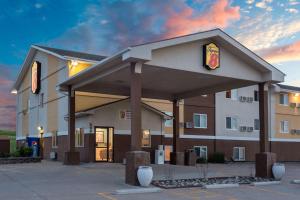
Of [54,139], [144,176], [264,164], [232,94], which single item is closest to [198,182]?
[144,176]

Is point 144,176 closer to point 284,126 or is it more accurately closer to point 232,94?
point 232,94

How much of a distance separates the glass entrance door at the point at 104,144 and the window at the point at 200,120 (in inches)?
354

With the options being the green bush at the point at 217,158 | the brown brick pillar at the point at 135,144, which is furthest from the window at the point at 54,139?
the brown brick pillar at the point at 135,144

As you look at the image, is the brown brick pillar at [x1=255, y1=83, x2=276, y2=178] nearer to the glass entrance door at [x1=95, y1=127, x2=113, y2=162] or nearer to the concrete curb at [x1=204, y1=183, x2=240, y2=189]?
the concrete curb at [x1=204, y1=183, x2=240, y2=189]

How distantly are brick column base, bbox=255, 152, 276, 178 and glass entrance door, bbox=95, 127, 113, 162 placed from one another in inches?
431

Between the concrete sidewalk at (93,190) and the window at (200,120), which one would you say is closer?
the concrete sidewalk at (93,190)

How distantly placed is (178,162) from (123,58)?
12.8 m

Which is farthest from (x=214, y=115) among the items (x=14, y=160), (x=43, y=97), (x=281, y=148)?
(x=14, y=160)

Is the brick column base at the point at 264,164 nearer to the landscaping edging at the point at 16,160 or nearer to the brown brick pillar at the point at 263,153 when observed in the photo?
the brown brick pillar at the point at 263,153

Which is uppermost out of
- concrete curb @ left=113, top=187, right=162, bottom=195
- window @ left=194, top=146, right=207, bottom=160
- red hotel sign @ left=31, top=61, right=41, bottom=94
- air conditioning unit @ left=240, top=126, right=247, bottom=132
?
red hotel sign @ left=31, top=61, right=41, bottom=94

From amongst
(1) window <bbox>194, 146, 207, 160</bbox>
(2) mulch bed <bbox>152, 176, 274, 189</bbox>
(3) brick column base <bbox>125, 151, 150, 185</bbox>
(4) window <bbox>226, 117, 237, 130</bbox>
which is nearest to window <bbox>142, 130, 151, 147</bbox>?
(1) window <bbox>194, 146, 207, 160</bbox>

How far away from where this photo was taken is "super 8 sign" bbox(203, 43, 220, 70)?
60.7 feet

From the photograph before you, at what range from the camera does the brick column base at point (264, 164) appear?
19094 millimetres

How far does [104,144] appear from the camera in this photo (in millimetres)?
27453
